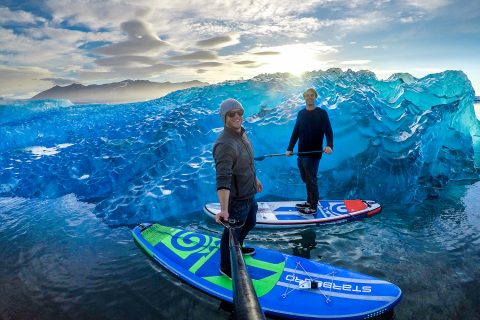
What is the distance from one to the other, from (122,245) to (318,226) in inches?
165

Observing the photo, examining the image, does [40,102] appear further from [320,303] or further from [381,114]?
[320,303]

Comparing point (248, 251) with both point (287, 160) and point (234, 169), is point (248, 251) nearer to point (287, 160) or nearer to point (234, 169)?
point (234, 169)

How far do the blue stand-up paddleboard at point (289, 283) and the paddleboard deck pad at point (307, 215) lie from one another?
66.7 inches

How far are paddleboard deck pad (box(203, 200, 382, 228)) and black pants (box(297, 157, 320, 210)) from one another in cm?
36

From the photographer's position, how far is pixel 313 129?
20.8 feet

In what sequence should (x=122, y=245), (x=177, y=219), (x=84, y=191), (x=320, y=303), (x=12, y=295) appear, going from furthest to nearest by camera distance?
(x=84, y=191) < (x=177, y=219) < (x=122, y=245) < (x=12, y=295) < (x=320, y=303)

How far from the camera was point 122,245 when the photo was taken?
20.8 feet

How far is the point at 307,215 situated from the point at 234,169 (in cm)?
386

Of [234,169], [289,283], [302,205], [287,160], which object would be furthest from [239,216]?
[287,160]

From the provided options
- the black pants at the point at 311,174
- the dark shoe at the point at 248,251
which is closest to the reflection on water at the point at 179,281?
the black pants at the point at 311,174

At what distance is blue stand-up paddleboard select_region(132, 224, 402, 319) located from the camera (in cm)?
374

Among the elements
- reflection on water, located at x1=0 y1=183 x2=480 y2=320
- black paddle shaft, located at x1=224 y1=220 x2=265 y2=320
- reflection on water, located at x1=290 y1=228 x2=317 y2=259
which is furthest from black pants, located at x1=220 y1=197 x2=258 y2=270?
reflection on water, located at x1=290 y1=228 x2=317 y2=259

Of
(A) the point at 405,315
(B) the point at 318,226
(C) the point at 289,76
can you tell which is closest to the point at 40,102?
(C) the point at 289,76

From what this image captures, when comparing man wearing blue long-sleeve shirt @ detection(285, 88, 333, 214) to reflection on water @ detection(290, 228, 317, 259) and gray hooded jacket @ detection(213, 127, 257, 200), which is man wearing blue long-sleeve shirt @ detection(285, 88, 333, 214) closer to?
reflection on water @ detection(290, 228, 317, 259)
